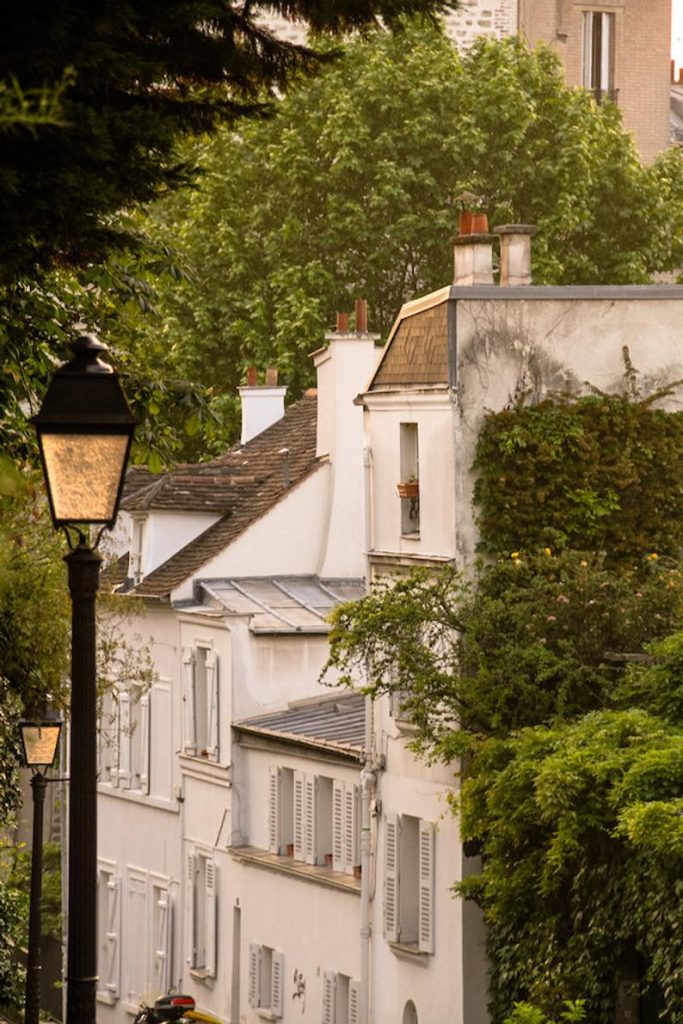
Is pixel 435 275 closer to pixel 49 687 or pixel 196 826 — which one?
pixel 196 826

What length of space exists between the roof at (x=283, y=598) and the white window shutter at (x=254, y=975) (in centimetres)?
490

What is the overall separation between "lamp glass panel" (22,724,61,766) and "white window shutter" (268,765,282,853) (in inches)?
540

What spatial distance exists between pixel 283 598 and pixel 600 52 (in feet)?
104

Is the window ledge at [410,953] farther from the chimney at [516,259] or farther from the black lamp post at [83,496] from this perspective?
the black lamp post at [83,496]

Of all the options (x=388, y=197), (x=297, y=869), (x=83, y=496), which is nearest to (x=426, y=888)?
(x=297, y=869)

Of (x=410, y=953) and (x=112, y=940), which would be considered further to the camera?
(x=112, y=940)

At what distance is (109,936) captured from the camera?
1809 inches

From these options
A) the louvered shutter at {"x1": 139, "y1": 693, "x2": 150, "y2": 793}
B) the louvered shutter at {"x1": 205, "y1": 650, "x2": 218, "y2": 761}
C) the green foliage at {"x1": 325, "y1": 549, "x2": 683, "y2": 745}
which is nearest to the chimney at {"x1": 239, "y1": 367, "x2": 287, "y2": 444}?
the louvered shutter at {"x1": 139, "y1": 693, "x2": 150, "y2": 793}

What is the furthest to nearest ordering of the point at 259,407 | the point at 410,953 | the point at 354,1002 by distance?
1. the point at 259,407
2. the point at 354,1002
3. the point at 410,953

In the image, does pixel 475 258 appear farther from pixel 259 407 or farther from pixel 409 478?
pixel 259 407

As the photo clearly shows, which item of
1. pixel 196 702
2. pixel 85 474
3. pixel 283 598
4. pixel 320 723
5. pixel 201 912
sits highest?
pixel 85 474

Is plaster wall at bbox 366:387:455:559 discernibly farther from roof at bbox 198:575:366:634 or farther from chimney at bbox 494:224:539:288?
roof at bbox 198:575:366:634

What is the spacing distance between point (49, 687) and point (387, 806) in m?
8.68

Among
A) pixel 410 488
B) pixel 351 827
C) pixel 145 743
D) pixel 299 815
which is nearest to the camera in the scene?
pixel 410 488
